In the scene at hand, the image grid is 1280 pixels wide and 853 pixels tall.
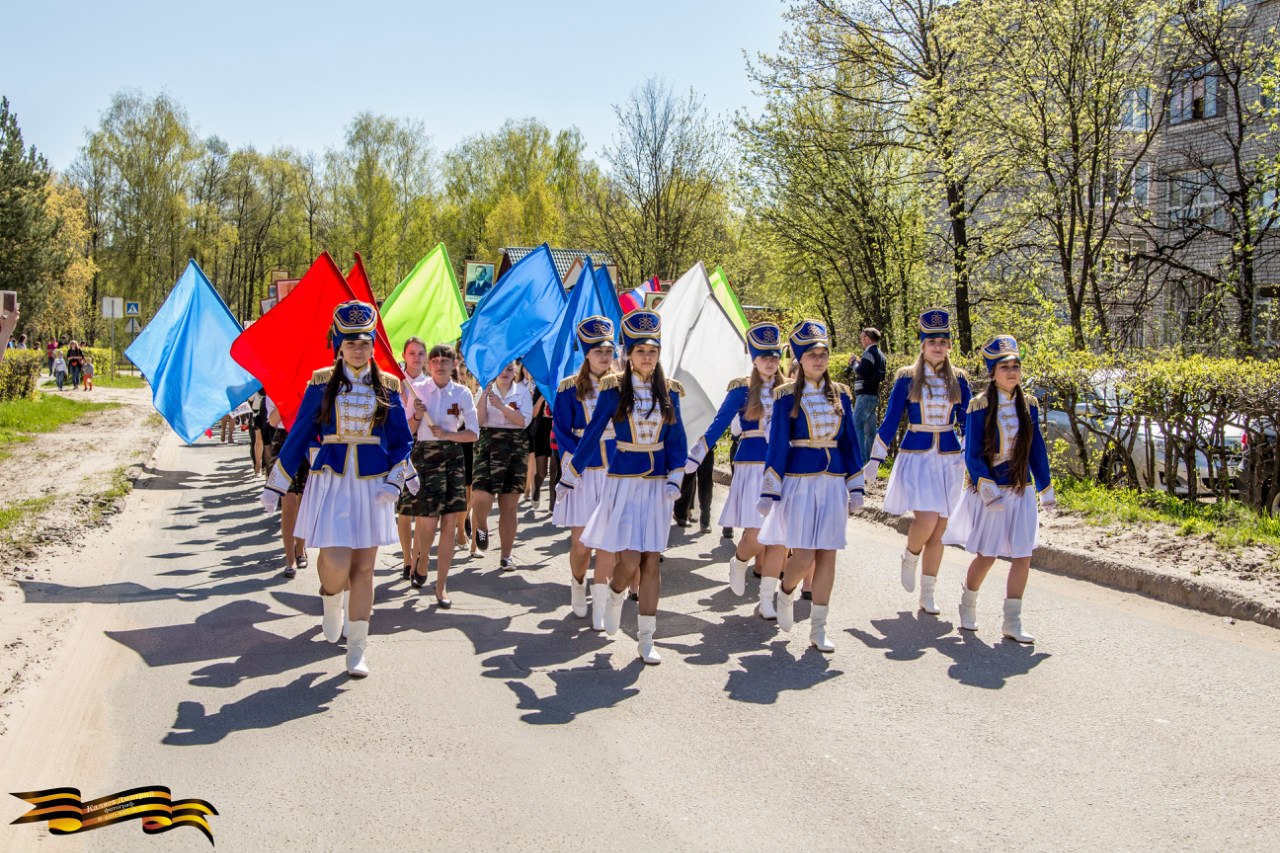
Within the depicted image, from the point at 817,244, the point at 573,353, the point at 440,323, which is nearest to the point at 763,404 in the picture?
the point at 573,353

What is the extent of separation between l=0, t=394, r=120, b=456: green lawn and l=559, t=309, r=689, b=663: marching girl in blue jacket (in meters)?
16.5

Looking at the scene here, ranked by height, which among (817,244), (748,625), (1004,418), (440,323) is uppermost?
(817,244)

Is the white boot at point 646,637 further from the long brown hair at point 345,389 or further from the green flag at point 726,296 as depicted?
the green flag at point 726,296

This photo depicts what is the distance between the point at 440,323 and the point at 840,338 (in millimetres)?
21901

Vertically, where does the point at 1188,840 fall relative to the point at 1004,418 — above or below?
below

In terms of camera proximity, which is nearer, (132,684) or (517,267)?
(132,684)

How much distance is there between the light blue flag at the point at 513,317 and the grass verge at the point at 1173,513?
581 cm

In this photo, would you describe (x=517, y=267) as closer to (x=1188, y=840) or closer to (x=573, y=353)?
(x=573, y=353)

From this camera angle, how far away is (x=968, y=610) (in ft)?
25.8

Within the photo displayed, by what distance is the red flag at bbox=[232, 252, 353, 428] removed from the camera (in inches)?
403

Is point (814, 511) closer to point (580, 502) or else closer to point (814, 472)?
point (814, 472)

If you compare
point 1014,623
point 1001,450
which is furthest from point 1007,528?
point 1014,623

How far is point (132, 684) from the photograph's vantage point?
668 centimetres

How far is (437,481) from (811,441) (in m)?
3.11
